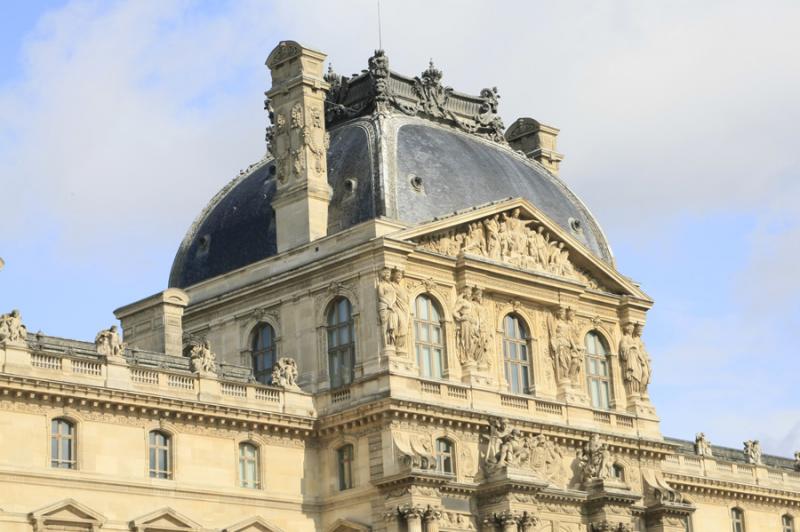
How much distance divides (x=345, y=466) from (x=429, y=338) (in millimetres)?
5517

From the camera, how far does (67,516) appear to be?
5406 centimetres

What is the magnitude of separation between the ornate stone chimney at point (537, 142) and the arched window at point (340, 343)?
679 inches

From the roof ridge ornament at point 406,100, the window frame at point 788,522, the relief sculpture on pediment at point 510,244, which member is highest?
the roof ridge ornament at point 406,100

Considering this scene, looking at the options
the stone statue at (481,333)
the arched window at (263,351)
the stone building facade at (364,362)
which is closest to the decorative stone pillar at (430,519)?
the stone building facade at (364,362)

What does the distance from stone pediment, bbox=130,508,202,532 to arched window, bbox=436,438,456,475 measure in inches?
350

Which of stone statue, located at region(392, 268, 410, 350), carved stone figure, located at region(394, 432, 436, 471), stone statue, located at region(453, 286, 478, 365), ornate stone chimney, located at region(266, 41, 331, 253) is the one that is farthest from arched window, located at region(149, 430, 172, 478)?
stone statue, located at region(453, 286, 478, 365)

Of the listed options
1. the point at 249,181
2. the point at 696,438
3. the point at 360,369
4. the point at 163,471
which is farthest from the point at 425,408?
the point at 696,438

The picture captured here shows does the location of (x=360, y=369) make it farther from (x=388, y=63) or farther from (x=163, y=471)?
(x=388, y=63)

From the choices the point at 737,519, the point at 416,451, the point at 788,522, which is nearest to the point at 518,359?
the point at 416,451

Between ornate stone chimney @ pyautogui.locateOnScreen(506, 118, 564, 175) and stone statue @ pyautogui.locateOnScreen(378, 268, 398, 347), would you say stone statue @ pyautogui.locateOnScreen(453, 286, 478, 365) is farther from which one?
ornate stone chimney @ pyautogui.locateOnScreen(506, 118, 564, 175)

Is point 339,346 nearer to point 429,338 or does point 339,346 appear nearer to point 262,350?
point 429,338

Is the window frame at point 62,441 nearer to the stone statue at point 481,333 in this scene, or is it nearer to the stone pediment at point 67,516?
the stone pediment at point 67,516

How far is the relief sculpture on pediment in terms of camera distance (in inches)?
2554

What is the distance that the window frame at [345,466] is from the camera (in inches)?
2418
